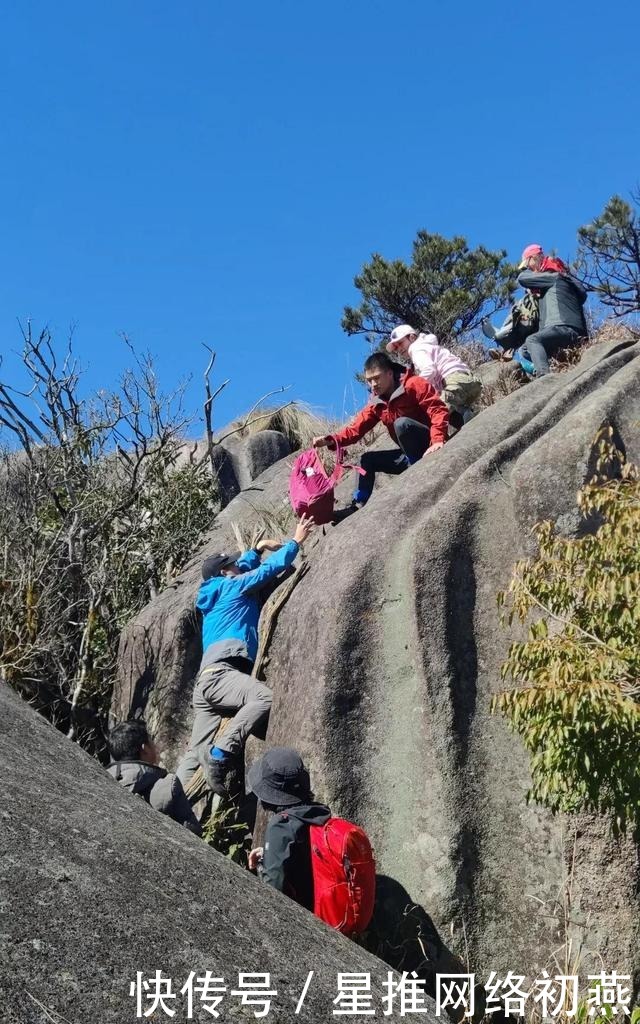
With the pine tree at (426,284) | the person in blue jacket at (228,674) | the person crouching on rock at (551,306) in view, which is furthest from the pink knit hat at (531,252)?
the pine tree at (426,284)

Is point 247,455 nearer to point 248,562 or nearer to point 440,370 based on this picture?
point 440,370

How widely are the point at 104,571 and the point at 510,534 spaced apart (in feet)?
17.3

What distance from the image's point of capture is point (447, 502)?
7.99 meters

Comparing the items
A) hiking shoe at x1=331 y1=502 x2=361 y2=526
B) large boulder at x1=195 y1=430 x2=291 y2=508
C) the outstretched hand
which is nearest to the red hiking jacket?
hiking shoe at x1=331 y1=502 x2=361 y2=526

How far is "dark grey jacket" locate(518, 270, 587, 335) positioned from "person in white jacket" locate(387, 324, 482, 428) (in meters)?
1.65

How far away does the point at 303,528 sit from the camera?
9195mm

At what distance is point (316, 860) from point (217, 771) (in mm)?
2438

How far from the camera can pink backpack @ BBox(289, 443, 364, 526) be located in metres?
9.40

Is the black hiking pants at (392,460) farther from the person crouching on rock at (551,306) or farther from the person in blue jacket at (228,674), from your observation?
the person crouching on rock at (551,306)

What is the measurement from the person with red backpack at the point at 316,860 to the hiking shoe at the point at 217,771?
2.12 meters

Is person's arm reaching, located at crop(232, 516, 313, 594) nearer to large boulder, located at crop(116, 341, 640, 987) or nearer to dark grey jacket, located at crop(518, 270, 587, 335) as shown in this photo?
large boulder, located at crop(116, 341, 640, 987)

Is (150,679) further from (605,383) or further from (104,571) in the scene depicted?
(605,383)

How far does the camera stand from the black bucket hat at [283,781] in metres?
6.03

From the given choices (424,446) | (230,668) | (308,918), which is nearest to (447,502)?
(424,446)
